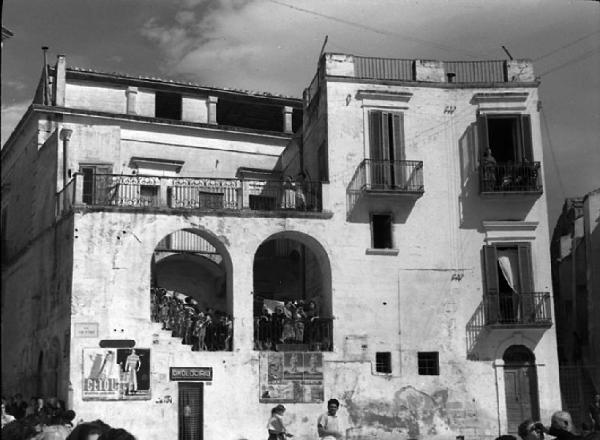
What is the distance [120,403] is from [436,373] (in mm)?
9235

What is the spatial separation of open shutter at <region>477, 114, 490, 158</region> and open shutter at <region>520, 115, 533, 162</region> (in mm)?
1106

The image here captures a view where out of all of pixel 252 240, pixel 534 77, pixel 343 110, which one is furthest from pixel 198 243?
pixel 534 77

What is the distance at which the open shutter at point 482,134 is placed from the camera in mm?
29438

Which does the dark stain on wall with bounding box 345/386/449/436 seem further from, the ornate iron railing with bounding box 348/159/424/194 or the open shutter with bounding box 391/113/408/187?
the open shutter with bounding box 391/113/408/187

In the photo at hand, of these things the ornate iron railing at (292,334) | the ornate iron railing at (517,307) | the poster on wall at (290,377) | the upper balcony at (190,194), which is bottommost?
the poster on wall at (290,377)

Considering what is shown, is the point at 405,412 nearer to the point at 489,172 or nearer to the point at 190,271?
the point at 489,172

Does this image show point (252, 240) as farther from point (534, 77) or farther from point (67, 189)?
point (534, 77)

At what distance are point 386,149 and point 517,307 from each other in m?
6.21

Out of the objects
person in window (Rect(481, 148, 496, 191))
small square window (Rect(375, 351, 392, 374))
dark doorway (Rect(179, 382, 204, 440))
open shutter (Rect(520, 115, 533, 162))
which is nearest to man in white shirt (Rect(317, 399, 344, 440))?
dark doorway (Rect(179, 382, 204, 440))

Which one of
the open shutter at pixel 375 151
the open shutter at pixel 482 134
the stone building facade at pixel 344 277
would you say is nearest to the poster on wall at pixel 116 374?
the stone building facade at pixel 344 277

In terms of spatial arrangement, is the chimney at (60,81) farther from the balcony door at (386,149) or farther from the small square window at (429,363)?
the small square window at (429,363)

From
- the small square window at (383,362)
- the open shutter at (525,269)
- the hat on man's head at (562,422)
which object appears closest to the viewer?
the hat on man's head at (562,422)

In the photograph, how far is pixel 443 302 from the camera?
28.6m

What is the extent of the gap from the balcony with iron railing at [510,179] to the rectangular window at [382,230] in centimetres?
304
